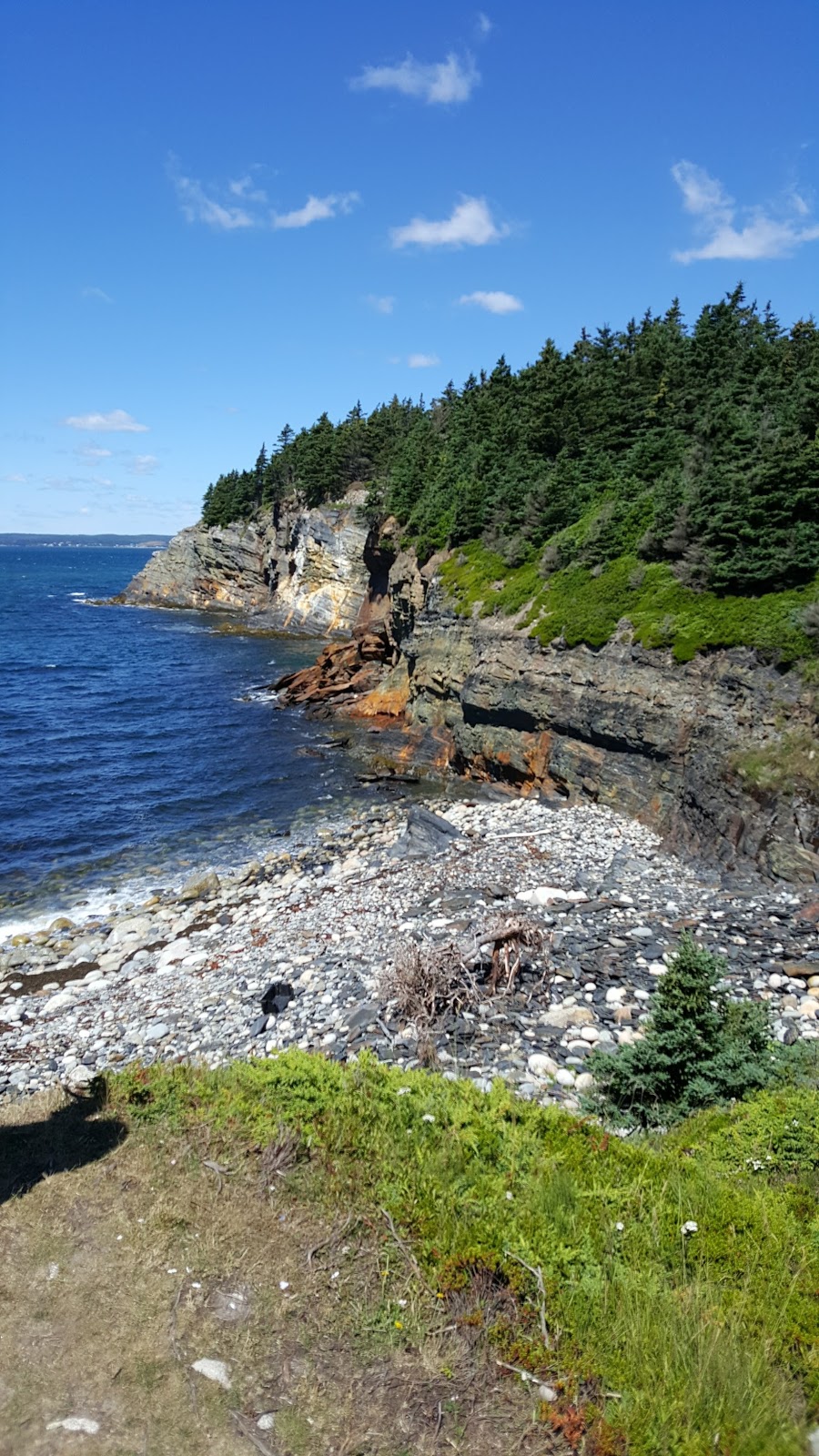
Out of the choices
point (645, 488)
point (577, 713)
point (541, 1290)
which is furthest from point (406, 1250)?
point (645, 488)

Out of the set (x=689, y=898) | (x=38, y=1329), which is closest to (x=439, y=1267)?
(x=38, y=1329)

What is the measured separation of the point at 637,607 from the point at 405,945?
16018 mm

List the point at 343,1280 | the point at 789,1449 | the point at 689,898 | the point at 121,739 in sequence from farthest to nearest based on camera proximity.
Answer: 1. the point at 121,739
2. the point at 689,898
3. the point at 343,1280
4. the point at 789,1449

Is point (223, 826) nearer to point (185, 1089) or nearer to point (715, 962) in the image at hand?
point (185, 1089)

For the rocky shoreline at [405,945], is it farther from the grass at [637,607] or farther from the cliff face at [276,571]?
the cliff face at [276,571]

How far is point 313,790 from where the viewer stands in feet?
107

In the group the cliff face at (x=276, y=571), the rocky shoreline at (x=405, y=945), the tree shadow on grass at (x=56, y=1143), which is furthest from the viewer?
the cliff face at (x=276, y=571)

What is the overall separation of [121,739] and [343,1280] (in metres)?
37.5

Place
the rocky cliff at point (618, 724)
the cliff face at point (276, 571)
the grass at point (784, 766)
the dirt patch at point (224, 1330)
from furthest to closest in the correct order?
the cliff face at point (276, 571), the rocky cliff at point (618, 724), the grass at point (784, 766), the dirt patch at point (224, 1330)

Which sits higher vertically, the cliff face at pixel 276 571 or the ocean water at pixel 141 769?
the cliff face at pixel 276 571

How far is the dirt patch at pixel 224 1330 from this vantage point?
5.46 m

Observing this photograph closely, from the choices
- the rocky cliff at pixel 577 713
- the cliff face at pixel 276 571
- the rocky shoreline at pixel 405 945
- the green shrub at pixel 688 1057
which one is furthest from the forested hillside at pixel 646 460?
the green shrub at pixel 688 1057

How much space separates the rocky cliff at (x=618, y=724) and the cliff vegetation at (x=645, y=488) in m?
1.12

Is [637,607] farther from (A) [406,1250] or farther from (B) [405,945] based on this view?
(A) [406,1250]
